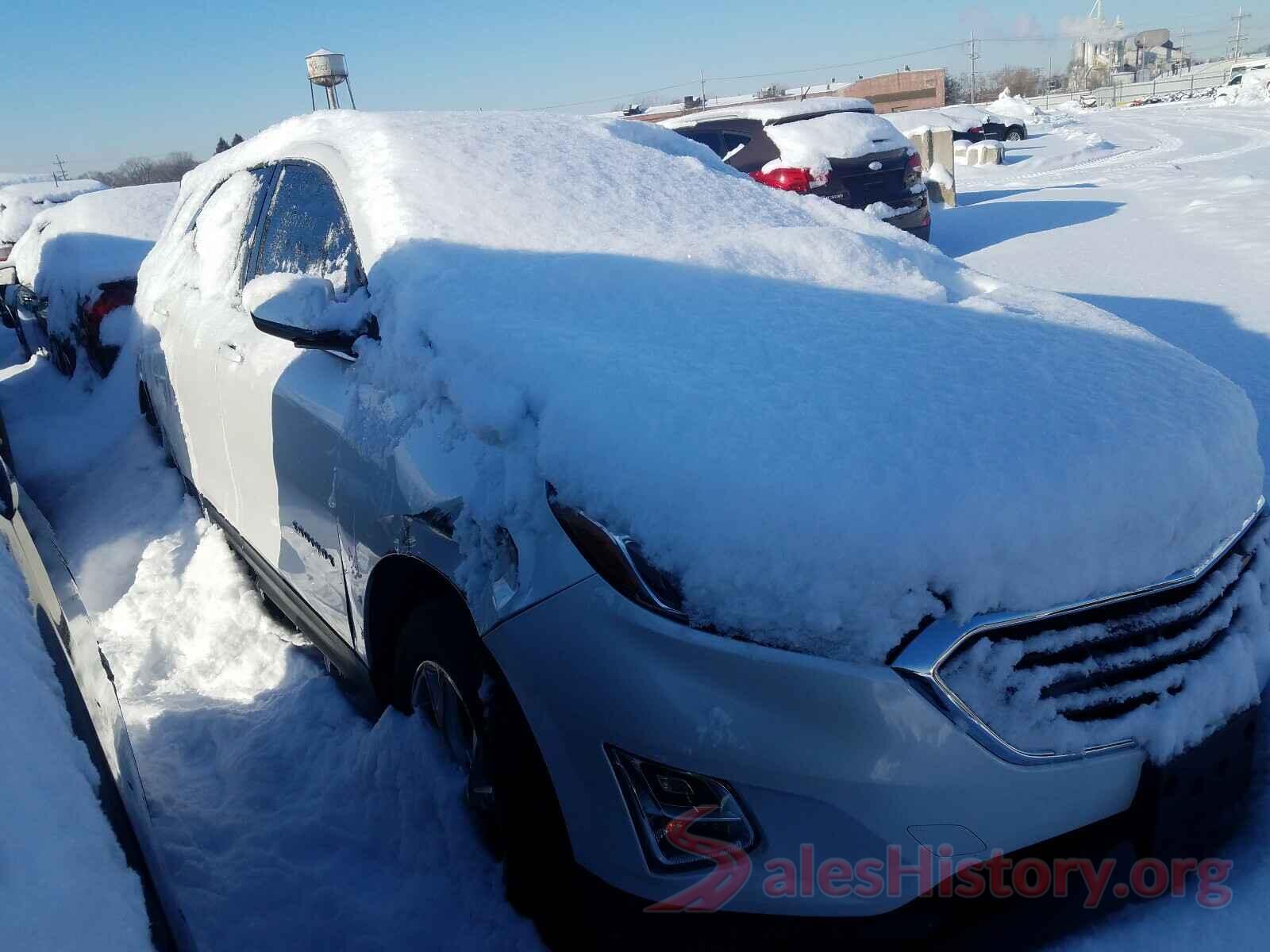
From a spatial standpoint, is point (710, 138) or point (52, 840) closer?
point (52, 840)

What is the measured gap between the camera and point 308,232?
2.77 metres

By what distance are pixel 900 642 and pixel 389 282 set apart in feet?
4.98

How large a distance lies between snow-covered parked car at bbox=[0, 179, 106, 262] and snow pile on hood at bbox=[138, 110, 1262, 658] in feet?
38.7

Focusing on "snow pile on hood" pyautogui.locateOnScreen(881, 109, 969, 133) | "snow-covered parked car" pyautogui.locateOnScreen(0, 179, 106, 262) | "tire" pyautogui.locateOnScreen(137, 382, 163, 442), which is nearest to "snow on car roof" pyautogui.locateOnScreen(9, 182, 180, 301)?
"tire" pyautogui.locateOnScreen(137, 382, 163, 442)

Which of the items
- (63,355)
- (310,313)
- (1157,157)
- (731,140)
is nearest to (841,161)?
(731,140)

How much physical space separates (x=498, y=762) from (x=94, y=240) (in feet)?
19.5

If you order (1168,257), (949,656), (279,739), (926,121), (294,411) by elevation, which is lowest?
(279,739)

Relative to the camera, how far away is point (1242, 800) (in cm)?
180

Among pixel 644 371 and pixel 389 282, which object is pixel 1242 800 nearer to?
pixel 644 371

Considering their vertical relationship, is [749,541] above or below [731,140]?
below

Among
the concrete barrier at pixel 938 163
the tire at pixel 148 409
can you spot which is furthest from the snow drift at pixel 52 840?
the concrete barrier at pixel 938 163

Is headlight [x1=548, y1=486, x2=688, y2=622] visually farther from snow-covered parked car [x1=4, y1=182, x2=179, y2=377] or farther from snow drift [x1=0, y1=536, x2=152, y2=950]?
snow-covered parked car [x1=4, y1=182, x2=179, y2=377]

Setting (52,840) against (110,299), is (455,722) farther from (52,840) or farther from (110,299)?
(110,299)

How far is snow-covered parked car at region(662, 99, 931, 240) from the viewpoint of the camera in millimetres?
8352
